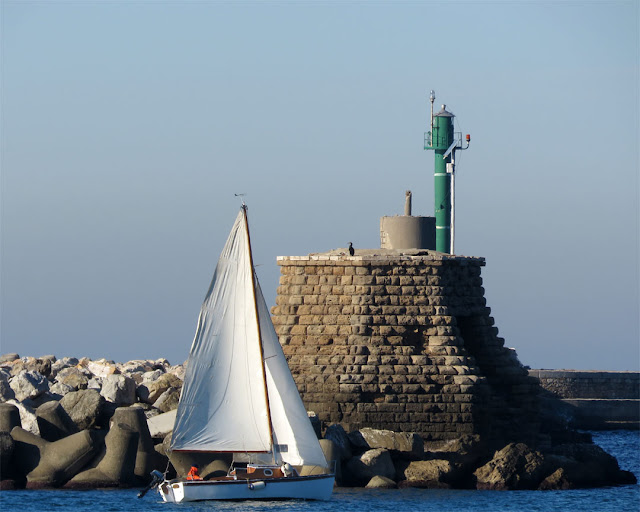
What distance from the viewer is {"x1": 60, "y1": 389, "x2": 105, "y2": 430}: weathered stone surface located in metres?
31.2

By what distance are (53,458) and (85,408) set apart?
7.88 ft

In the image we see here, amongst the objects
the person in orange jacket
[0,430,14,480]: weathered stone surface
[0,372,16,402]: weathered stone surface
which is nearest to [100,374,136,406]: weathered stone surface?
[0,372,16,402]: weathered stone surface

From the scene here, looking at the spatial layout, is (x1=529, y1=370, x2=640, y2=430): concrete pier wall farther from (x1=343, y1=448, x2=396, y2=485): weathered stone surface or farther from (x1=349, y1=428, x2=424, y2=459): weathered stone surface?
(x1=343, y1=448, x2=396, y2=485): weathered stone surface

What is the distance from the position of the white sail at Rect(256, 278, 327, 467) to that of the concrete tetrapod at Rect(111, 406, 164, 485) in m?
2.70

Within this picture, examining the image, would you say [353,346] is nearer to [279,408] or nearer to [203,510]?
[279,408]

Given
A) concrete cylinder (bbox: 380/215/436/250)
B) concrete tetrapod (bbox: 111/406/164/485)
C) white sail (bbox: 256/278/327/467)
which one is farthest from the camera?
concrete cylinder (bbox: 380/215/436/250)

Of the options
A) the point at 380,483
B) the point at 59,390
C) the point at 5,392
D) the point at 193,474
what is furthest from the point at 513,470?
the point at 5,392

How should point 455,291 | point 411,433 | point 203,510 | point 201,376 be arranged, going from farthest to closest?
point 455,291, point 411,433, point 201,376, point 203,510

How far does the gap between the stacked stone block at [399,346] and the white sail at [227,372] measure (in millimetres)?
3571

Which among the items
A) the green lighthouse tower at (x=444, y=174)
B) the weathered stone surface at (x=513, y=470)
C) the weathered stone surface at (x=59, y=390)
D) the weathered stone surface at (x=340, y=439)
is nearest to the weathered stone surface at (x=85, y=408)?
the weathered stone surface at (x=59, y=390)

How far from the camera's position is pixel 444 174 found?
178 feet

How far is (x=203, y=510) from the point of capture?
2606 centimetres

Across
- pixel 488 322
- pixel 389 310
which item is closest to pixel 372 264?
pixel 389 310

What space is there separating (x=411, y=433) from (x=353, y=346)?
2.28m
